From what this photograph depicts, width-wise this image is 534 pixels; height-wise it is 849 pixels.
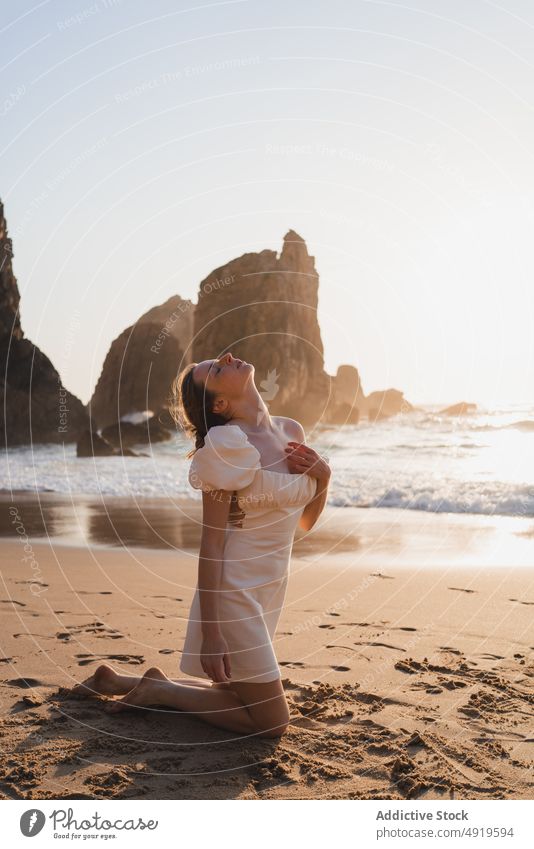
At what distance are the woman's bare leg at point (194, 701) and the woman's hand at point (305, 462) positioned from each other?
4.54 ft

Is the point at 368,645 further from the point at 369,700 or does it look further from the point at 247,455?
the point at 247,455

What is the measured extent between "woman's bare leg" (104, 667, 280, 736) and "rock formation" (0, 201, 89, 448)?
119 feet

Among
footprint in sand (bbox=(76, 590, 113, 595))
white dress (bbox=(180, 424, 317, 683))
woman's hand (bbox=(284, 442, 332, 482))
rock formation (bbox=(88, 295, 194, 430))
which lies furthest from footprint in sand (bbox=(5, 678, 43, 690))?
rock formation (bbox=(88, 295, 194, 430))

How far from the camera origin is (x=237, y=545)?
465cm

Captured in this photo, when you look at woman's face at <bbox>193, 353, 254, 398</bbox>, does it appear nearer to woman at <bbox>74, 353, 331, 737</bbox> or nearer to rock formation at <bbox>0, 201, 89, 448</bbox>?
woman at <bbox>74, 353, 331, 737</bbox>

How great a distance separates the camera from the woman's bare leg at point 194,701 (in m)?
4.67

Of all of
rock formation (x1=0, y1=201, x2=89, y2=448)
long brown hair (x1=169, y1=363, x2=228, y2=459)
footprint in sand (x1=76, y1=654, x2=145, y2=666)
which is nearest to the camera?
long brown hair (x1=169, y1=363, x2=228, y2=459)

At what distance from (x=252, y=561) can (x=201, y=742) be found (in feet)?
3.46

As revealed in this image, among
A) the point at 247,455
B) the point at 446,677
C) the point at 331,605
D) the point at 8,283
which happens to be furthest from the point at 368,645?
the point at 8,283

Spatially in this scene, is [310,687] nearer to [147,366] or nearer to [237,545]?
[237,545]

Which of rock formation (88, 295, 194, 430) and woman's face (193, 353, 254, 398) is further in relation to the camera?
rock formation (88, 295, 194, 430)

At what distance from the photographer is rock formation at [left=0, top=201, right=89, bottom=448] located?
41.3 metres

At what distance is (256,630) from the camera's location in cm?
458

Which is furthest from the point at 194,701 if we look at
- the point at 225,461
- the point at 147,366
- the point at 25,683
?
the point at 147,366
